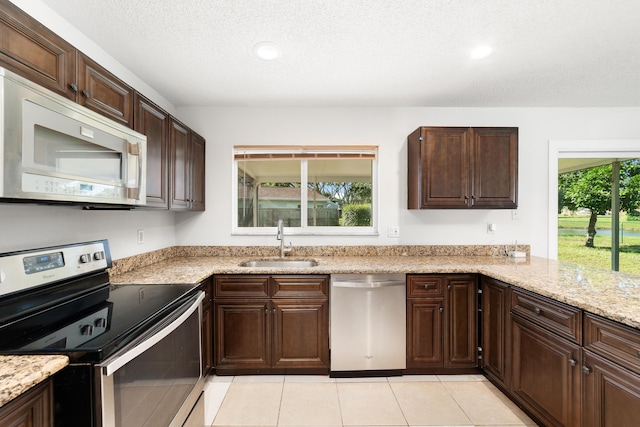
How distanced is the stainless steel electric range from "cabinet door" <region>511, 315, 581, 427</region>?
1.98m

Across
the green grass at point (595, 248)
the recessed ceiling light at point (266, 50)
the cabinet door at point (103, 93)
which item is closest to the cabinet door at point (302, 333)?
the cabinet door at point (103, 93)

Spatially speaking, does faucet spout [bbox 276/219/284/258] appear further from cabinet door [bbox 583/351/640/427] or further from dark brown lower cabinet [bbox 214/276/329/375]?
cabinet door [bbox 583/351/640/427]

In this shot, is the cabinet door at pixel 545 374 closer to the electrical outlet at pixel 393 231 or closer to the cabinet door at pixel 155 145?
the electrical outlet at pixel 393 231

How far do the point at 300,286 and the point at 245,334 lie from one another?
0.58 m

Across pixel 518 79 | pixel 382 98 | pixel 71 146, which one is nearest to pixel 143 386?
pixel 71 146

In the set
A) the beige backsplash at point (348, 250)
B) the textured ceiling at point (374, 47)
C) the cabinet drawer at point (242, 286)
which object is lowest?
the cabinet drawer at point (242, 286)

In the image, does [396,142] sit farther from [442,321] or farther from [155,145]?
[155,145]

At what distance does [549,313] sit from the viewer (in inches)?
65.9

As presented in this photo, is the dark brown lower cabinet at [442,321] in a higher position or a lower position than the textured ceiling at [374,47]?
lower

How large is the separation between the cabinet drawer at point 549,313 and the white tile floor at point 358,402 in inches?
27.0

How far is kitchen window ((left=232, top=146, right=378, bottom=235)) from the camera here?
305 cm

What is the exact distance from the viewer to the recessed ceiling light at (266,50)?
1.91m

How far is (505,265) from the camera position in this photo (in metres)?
2.42

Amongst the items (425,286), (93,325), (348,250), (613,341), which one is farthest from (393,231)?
(93,325)
